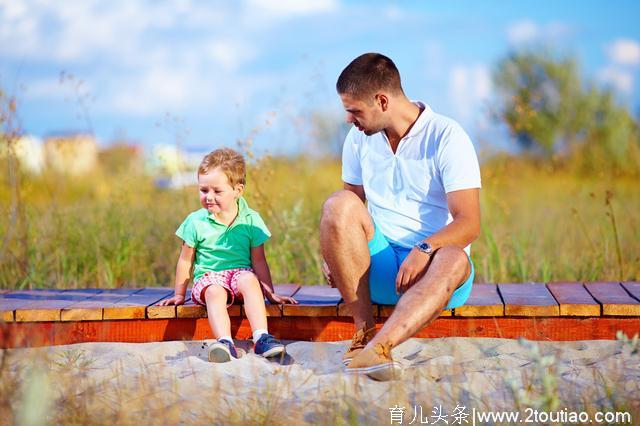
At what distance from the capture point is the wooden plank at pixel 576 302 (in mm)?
3785

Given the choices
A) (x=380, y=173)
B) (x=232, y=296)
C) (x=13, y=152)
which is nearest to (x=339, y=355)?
(x=232, y=296)

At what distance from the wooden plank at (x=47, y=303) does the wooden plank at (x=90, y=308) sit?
4cm

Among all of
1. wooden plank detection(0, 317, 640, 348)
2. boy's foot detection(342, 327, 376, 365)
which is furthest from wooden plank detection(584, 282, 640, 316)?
boy's foot detection(342, 327, 376, 365)

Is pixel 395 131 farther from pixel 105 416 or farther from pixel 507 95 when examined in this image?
pixel 507 95

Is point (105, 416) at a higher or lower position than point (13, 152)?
lower

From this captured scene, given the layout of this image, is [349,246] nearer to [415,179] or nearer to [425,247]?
[425,247]

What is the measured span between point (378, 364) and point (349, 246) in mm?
537

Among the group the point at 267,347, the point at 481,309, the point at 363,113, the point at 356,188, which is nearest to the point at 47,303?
the point at 267,347

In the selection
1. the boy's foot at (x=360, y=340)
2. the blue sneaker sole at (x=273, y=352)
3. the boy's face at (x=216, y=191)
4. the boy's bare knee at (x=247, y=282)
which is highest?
the boy's face at (x=216, y=191)

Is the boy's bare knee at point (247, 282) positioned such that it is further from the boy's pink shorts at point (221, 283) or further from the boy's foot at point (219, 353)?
the boy's foot at point (219, 353)

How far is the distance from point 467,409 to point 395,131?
1.38 metres

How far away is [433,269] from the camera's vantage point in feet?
10.6

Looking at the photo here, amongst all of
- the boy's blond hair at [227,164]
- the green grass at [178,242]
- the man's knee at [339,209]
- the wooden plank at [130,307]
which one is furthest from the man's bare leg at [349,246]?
the green grass at [178,242]

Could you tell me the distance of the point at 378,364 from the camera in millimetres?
3104
